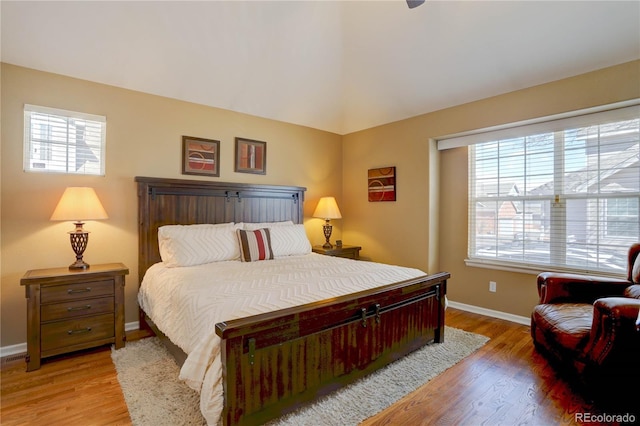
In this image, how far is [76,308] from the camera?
2.48 meters

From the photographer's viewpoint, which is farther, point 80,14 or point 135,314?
point 135,314

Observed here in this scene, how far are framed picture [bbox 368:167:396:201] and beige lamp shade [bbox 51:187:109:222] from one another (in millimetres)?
3222

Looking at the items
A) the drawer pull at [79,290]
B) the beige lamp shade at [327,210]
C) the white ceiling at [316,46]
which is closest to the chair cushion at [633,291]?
the white ceiling at [316,46]

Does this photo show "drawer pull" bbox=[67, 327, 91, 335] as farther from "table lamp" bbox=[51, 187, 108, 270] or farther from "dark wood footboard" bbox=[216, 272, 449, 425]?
"dark wood footboard" bbox=[216, 272, 449, 425]

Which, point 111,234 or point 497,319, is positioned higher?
point 111,234

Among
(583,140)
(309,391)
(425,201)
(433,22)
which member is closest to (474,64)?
(433,22)

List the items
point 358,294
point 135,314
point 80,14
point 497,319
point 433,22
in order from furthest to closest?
point 497,319 < point 135,314 < point 433,22 < point 80,14 < point 358,294

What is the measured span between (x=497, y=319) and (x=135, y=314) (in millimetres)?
3826

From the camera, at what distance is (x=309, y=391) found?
5.94ft

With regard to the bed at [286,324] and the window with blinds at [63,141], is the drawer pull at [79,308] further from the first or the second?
the window with blinds at [63,141]

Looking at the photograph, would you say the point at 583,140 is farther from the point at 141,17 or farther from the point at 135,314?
the point at 135,314

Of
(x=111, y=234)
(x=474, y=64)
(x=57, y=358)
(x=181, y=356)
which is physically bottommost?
(x=57, y=358)

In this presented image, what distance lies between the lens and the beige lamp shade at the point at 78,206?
2.51m

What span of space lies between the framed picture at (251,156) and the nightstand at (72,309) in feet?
5.75
